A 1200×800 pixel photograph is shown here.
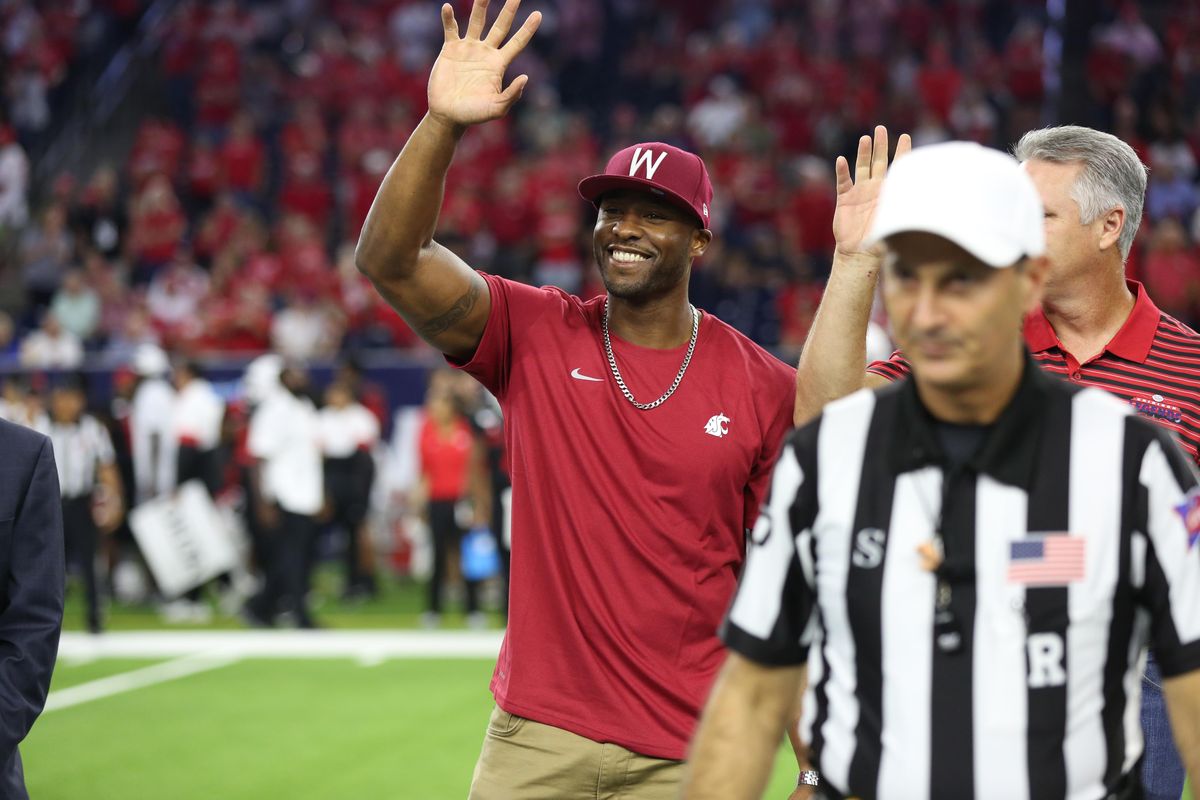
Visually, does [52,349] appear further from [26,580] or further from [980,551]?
[980,551]

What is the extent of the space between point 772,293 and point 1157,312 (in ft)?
39.2

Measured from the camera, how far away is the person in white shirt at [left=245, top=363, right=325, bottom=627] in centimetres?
1220

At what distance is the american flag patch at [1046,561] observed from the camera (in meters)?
2.24

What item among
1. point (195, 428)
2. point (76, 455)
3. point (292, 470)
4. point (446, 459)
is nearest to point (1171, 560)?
point (292, 470)

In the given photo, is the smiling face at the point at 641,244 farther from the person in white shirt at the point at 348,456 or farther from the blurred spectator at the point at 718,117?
the blurred spectator at the point at 718,117

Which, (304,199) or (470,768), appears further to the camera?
(304,199)

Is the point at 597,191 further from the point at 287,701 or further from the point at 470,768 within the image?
the point at 287,701

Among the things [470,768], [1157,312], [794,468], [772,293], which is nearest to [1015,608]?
[794,468]

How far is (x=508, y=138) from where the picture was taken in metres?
20.0

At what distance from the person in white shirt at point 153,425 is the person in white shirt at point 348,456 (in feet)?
4.87

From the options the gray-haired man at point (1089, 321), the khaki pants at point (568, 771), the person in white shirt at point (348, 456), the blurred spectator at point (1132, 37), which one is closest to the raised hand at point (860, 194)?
the gray-haired man at point (1089, 321)

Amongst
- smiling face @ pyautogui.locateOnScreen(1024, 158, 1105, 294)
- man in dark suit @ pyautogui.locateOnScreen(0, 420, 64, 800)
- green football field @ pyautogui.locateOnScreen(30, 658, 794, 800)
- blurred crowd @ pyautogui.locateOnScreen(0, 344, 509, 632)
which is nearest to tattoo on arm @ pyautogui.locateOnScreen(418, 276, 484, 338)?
man in dark suit @ pyautogui.locateOnScreen(0, 420, 64, 800)

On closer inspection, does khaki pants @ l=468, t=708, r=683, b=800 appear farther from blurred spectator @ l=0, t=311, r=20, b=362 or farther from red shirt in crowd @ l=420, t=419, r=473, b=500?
blurred spectator @ l=0, t=311, r=20, b=362

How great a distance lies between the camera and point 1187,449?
351 cm
